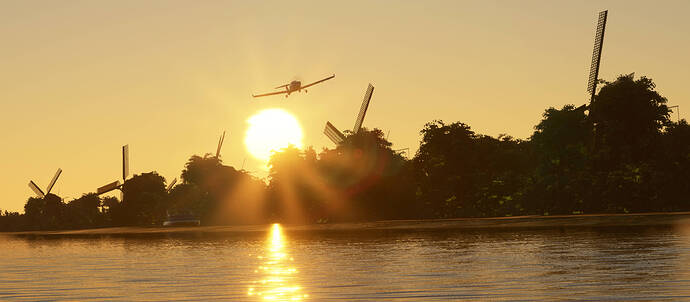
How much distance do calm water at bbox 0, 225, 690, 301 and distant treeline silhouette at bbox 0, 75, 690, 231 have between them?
31.6 metres

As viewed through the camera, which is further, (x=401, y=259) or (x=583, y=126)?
(x=583, y=126)

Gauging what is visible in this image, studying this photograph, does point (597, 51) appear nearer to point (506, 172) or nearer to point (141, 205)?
point (506, 172)

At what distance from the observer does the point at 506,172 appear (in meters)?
114

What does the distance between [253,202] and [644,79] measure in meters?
83.5

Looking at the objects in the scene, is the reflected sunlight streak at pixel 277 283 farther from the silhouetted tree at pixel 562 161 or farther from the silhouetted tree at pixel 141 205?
the silhouetted tree at pixel 141 205

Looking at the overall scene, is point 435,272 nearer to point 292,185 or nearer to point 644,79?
point 644,79

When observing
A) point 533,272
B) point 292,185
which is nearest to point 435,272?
point 533,272

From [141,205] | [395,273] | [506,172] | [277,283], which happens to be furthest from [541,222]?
[141,205]

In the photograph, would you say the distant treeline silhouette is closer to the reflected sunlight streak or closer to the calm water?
the calm water

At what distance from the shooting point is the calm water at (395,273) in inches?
1209

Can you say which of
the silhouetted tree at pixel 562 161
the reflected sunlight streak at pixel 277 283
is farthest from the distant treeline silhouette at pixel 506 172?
the reflected sunlight streak at pixel 277 283

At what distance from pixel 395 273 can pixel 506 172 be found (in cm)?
7605

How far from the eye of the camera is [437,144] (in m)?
116

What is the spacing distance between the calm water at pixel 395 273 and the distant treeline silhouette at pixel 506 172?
104 feet
